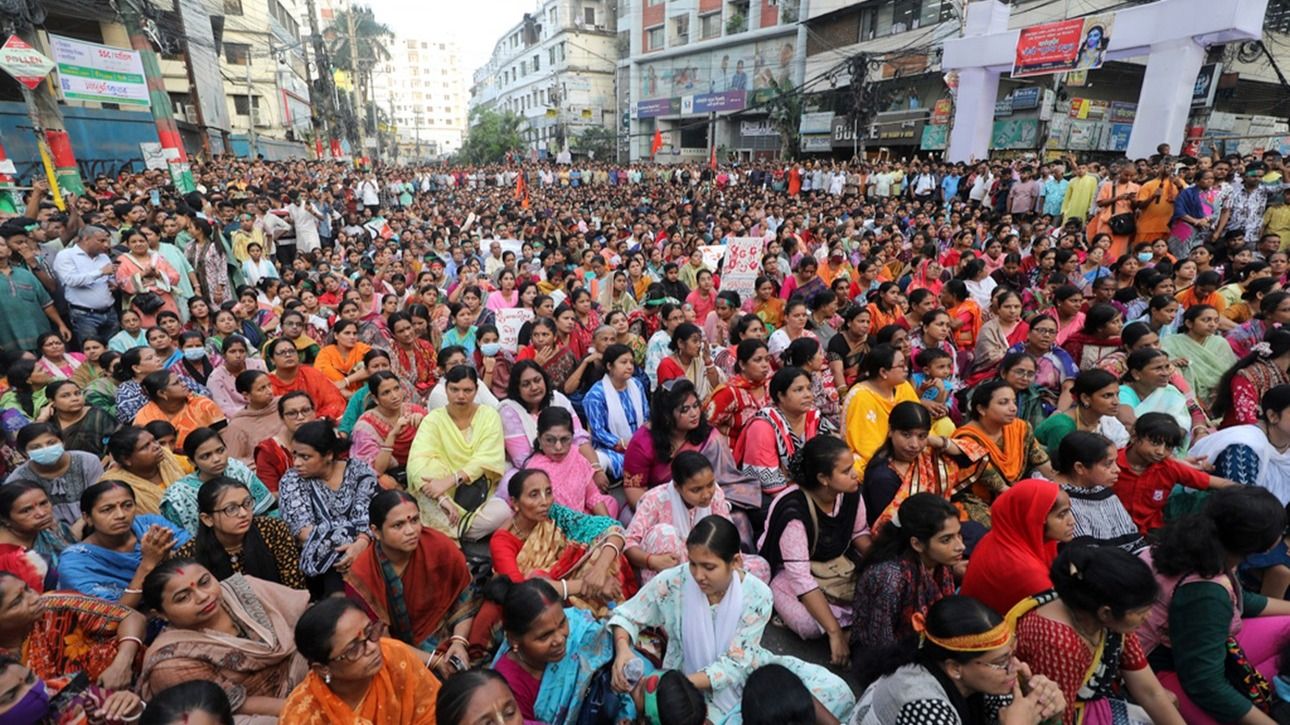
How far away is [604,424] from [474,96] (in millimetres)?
89615

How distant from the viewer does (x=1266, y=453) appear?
3.21 metres

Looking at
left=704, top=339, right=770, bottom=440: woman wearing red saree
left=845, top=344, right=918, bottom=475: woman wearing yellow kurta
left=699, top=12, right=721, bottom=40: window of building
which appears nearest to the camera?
left=845, top=344, right=918, bottom=475: woman wearing yellow kurta

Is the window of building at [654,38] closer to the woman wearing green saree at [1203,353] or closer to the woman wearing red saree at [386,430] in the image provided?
the woman wearing green saree at [1203,353]

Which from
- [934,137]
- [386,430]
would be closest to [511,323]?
[386,430]

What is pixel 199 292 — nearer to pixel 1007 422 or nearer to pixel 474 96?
pixel 1007 422

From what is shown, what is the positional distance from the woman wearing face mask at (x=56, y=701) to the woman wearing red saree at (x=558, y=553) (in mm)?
1343

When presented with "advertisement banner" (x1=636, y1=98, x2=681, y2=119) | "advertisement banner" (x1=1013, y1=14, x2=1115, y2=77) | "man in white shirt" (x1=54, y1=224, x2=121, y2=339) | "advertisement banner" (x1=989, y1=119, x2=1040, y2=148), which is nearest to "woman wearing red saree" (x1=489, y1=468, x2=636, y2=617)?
"man in white shirt" (x1=54, y1=224, x2=121, y2=339)

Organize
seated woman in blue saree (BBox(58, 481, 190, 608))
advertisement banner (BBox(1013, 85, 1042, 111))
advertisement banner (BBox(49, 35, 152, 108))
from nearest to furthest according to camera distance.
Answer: seated woman in blue saree (BBox(58, 481, 190, 608))
advertisement banner (BBox(49, 35, 152, 108))
advertisement banner (BBox(1013, 85, 1042, 111))

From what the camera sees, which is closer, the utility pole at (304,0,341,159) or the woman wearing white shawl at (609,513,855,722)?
the woman wearing white shawl at (609,513,855,722)

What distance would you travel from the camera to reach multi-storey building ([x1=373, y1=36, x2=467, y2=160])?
361 ft

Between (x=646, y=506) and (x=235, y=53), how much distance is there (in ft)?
133

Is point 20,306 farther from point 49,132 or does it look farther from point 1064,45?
point 1064,45

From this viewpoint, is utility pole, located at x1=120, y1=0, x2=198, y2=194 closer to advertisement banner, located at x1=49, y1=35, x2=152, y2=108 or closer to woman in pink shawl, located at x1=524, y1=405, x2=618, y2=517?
advertisement banner, located at x1=49, y1=35, x2=152, y2=108

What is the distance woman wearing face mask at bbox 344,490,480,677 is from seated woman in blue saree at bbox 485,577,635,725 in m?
0.39
